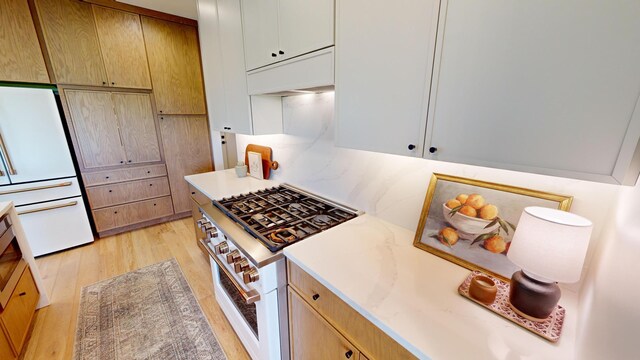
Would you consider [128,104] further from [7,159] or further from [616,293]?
[616,293]

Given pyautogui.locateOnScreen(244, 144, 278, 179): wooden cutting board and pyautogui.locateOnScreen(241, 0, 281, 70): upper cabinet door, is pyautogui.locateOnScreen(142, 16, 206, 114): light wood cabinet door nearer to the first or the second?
pyautogui.locateOnScreen(244, 144, 278, 179): wooden cutting board

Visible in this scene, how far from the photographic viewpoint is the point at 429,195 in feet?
3.45

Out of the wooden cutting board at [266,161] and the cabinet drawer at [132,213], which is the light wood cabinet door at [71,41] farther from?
the wooden cutting board at [266,161]

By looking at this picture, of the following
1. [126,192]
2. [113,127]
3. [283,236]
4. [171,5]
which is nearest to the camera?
[283,236]

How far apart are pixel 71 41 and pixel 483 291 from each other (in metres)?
3.82

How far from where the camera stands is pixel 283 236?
115 centimetres

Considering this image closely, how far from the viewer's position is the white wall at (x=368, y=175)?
30.1 inches

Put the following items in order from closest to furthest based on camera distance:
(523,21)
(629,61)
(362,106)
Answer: (629,61) < (523,21) < (362,106)

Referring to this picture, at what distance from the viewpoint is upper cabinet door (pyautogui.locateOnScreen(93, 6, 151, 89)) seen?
2480 mm

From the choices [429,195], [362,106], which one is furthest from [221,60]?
[429,195]

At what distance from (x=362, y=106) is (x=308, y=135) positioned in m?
0.75

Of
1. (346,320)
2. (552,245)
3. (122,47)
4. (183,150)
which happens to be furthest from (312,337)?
(122,47)

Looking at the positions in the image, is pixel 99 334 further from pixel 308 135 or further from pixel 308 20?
pixel 308 20

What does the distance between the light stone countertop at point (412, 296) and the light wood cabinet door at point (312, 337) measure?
0.69 ft
